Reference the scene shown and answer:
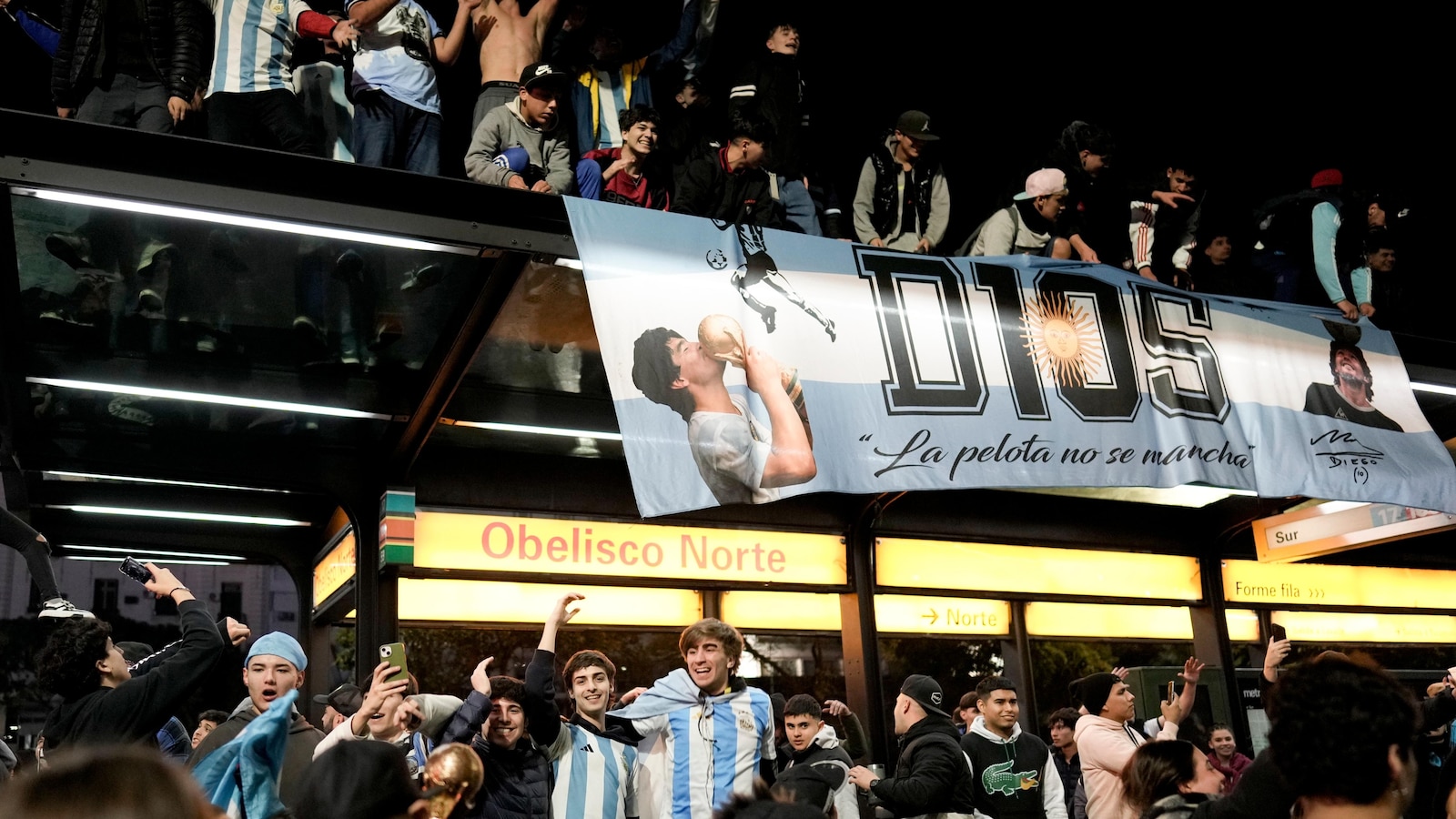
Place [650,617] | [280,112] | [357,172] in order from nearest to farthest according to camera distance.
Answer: [357,172], [280,112], [650,617]

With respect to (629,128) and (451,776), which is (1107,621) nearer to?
(629,128)

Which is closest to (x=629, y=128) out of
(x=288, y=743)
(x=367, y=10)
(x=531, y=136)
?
(x=531, y=136)

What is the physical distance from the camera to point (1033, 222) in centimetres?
940

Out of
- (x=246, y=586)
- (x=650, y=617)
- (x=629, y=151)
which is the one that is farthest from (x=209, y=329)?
(x=246, y=586)

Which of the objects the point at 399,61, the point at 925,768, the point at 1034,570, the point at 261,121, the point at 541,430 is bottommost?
the point at 925,768

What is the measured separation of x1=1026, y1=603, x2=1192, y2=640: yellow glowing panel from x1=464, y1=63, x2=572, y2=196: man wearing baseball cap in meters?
6.99

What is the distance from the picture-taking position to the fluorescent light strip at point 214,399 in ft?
26.3

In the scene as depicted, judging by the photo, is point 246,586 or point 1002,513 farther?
point 246,586

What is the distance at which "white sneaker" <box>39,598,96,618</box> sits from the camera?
4.36 metres

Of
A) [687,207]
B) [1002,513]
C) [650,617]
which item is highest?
[687,207]

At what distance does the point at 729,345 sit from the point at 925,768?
261 cm

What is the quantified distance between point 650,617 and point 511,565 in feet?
5.99

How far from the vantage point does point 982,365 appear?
7719 mm

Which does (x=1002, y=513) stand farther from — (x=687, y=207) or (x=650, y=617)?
(x=687, y=207)
